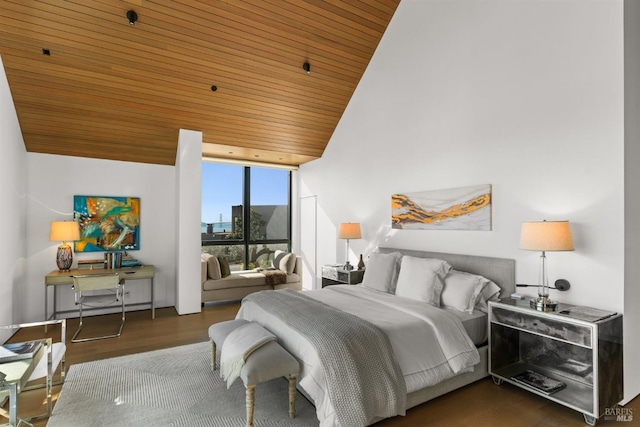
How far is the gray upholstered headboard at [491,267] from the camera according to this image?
10.3 feet

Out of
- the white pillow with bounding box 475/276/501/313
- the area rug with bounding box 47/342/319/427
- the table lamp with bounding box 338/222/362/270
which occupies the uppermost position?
the table lamp with bounding box 338/222/362/270

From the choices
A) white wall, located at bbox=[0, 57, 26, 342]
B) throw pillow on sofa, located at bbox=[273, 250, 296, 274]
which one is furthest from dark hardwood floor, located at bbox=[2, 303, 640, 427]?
throw pillow on sofa, located at bbox=[273, 250, 296, 274]

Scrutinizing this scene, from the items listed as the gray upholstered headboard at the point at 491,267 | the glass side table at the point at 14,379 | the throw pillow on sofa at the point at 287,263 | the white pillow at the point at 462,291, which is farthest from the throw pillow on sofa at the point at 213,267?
the white pillow at the point at 462,291

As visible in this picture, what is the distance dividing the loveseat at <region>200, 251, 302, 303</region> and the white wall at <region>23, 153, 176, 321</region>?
592 mm

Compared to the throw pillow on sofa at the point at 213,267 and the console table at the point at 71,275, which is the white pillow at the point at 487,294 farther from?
the console table at the point at 71,275

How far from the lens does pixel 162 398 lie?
8.50ft

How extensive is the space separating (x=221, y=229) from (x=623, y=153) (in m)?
6.03

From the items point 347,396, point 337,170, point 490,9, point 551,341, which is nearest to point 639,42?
point 490,9

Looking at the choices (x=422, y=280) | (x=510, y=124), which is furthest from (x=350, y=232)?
(x=510, y=124)

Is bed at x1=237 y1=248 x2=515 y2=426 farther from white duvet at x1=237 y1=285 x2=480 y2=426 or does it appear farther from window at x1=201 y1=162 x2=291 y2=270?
window at x1=201 y1=162 x2=291 y2=270

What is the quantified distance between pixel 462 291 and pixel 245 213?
4.82 metres

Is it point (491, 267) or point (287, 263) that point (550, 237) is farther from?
point (287, 263)

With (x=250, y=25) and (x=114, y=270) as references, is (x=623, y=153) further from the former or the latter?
(x=114, y=270)

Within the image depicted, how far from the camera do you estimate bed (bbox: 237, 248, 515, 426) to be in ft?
6.84
